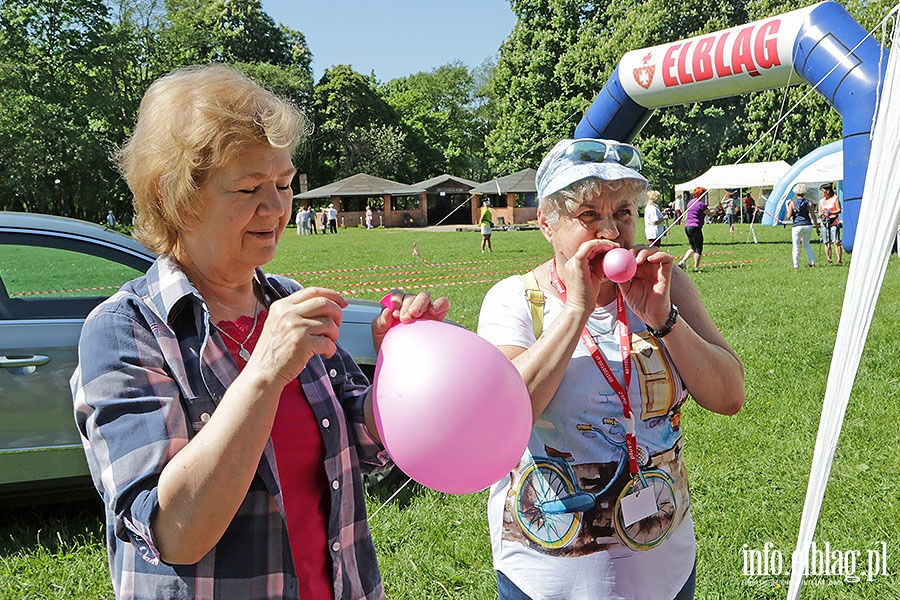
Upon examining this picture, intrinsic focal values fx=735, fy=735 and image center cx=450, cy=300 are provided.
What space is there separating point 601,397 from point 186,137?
1.17 meters

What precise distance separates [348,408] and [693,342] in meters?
0.90

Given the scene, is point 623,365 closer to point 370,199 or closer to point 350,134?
point 370,199

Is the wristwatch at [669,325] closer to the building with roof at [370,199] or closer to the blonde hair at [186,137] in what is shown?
the blonde hair at [186,137]

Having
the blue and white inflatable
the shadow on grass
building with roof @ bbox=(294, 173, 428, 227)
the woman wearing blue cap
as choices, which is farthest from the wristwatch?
building with roof @ bbox=(294, 173, 428, 227)

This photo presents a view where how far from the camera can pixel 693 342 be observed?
1.90 metres

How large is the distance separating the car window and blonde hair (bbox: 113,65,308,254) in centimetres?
295

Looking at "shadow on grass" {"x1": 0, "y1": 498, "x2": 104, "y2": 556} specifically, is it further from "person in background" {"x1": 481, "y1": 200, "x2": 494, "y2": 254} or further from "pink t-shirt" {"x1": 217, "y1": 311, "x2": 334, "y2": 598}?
"person in background" {"x1": 481, "y1": 200, "x2": 494, "y2": 254}

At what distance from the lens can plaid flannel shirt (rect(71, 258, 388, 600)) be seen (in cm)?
123

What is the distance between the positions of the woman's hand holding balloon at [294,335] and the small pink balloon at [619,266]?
0.79m

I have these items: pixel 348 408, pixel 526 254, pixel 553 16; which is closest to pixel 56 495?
pixel 348 408

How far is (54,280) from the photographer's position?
4805 millimetres

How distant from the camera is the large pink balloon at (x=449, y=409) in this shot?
54.3 inches

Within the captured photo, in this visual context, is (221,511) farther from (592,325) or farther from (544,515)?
(592,325)

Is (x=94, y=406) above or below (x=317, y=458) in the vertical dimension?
above
